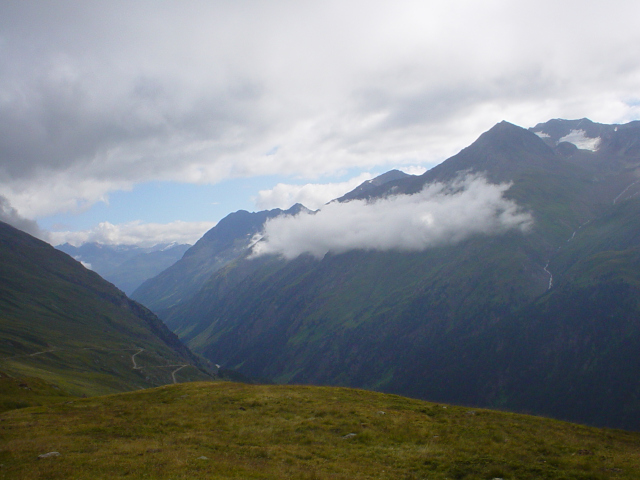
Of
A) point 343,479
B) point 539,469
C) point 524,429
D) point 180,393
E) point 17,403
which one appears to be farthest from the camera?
point 17,403

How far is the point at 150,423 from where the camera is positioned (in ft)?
129

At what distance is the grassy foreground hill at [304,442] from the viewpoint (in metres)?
25.2

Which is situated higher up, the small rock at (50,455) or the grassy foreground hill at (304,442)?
the small rock at (50,455)

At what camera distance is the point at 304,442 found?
32.7 meters

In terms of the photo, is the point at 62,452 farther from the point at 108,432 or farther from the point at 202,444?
the point at 202,444

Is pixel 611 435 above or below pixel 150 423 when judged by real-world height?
below

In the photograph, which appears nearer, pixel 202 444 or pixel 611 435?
pixel 202 444

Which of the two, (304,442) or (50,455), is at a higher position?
(50,455)

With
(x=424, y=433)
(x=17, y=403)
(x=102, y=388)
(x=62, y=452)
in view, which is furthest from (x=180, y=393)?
(x=102, y=388)

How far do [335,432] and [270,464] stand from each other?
31.5 ft

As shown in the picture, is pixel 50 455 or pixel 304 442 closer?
pixel 50 455

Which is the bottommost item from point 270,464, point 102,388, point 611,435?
point 102,388

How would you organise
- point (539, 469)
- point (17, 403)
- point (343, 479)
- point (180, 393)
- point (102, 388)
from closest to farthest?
point (343, 479) < point (539, 469) < point (180, 393) < point (17, 403) < point (102, 388)

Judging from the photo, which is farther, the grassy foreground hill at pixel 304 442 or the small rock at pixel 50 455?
the small rock at pixel 50 455
